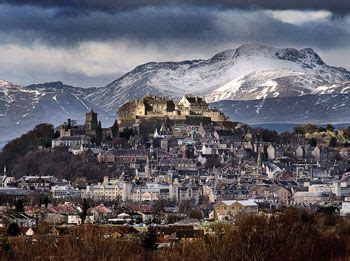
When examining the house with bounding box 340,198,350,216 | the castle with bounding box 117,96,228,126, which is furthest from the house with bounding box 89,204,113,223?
the castle with bounding box 117,96,228,126

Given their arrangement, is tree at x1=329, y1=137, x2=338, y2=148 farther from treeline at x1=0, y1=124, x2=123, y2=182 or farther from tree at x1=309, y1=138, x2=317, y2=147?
treeline at x1=0, y1=124, x2=123, y2=182

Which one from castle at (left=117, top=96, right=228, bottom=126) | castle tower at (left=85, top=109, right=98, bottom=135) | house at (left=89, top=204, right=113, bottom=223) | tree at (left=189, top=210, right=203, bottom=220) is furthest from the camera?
castle at (left=117, top=96, right=228, bottom=126)

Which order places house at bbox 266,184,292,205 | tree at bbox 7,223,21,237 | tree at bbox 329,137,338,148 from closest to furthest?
tree at bbox 7,223,21,237 < house at bbox 266,184,292,205 < tree at bbox 329,137,338,148

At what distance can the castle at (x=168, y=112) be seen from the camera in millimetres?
137000

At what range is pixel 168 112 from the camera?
13875 centimetres

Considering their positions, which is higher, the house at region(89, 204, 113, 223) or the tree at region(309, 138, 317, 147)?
the tree at region(309, 138, 317, 147)

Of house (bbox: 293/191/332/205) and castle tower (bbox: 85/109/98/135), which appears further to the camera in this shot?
castle tower (bbox: 85/109/98/135)

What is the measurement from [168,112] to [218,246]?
92.1 metres

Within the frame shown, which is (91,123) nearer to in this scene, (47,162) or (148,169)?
(148,169)

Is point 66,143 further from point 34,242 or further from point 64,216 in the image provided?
point 34,242

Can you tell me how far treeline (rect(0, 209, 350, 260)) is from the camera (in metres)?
46.1

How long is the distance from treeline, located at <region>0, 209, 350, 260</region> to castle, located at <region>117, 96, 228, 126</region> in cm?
8073

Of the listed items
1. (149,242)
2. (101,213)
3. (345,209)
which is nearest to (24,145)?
(101,213)

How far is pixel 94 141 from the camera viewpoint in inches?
4956
